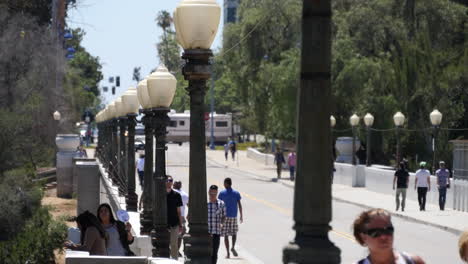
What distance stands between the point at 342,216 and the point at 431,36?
83.2 ft

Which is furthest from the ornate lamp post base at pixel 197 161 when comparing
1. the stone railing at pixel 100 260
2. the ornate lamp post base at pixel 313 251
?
the ornate lamp post base at pixel 313 251

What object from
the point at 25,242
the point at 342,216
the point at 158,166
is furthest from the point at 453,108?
the point at 158,166

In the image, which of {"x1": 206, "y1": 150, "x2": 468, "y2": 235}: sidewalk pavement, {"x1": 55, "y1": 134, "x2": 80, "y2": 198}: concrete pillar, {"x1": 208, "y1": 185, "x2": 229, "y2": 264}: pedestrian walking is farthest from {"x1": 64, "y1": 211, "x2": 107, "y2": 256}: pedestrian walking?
{"x1": 55, "y1": 134, "x2": 80, "y2": 198}: concrete pillar

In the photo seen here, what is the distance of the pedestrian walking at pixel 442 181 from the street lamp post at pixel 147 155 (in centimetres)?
1433

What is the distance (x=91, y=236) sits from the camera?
11711mm

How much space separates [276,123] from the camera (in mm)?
60125

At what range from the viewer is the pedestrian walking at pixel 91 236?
11.7 metres

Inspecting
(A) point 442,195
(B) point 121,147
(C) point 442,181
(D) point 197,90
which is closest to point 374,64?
(A) point 442,195

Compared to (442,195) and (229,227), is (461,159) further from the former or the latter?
(229,227)

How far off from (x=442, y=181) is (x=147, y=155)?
1569 cm

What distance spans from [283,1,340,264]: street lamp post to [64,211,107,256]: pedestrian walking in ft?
17.9

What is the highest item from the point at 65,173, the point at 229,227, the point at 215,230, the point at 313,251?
the point at 313,251

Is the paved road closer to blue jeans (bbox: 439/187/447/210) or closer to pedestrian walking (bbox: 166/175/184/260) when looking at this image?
blue jeans (bbox: 439/187/447/210)

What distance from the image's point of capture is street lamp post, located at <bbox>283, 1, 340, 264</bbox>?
6500 mm
